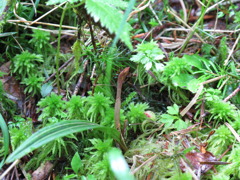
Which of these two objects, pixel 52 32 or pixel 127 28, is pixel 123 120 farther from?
pixel 52 32

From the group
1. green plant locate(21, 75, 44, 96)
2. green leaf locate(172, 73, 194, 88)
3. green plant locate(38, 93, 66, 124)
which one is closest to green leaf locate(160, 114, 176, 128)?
green leaf locate(172, 73, 194, 88)

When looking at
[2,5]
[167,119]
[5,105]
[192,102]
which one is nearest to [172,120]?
[167,119]

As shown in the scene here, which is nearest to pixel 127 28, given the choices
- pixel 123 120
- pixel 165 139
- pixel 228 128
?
pixel 123 120

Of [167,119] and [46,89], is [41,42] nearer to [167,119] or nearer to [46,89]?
[46,89]

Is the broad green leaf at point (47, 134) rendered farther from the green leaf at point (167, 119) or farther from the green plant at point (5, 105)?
the green plant at point (5, 105)

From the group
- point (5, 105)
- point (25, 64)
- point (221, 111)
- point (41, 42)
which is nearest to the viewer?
point (221, 111)
